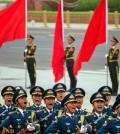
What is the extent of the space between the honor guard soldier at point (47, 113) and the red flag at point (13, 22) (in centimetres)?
727


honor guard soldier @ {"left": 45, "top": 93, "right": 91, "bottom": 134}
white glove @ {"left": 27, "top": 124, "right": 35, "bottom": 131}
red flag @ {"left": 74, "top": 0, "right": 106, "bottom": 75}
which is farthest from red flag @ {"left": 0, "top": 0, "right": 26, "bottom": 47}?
honor guard soldier @ {"left": 45, "top": 93, "right": 91, "bottom": 134}

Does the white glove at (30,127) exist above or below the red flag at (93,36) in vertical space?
below

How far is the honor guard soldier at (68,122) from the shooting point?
15.2 m

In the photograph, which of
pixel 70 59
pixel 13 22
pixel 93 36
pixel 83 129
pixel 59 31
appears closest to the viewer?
pixel 83 129

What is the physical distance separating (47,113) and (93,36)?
232 inches

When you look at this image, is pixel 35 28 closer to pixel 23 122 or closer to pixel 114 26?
pixel 114 26

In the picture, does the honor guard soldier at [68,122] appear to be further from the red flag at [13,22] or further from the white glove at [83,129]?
the red flag at [13,22]

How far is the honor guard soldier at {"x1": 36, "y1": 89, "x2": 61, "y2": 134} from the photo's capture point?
16.8 metres

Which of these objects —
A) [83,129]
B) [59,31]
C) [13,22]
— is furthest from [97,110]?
[13,22]

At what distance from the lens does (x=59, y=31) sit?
23625 millimetres

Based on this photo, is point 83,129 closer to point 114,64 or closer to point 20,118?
point 20,118

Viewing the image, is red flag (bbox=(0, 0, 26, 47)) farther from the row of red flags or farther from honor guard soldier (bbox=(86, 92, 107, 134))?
honor guard soldier (bbox=(86, 92, 107, 134))

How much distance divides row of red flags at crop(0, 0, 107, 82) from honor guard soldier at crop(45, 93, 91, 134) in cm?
649

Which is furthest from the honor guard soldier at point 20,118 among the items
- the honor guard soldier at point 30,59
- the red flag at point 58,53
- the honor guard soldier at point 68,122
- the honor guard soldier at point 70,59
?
the honor guard soldier at point 30,59
